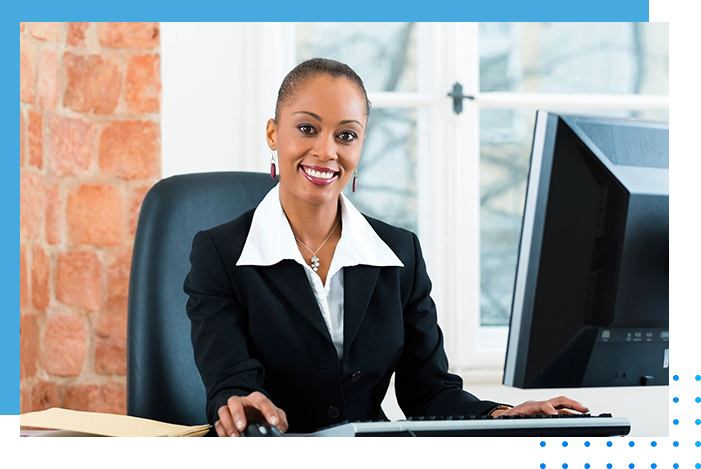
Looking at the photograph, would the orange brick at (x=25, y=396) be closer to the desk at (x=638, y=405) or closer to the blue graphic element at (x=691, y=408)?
the desk at (x=638, y=405)

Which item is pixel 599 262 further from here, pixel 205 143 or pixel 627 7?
pixel 205 143

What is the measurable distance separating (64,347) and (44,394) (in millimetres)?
143

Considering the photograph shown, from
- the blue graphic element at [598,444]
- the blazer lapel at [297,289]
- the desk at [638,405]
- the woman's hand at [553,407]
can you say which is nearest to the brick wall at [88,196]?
the blazer lapel at [297,289]

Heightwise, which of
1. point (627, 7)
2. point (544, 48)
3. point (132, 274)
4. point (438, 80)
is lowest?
point (132, 274)

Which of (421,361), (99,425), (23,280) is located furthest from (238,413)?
(23,280)

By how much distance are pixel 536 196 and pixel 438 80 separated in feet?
3.67

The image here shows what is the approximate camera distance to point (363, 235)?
115 centimetres

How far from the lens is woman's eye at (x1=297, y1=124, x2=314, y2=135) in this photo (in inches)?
40.8

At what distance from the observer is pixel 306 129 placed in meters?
1.04

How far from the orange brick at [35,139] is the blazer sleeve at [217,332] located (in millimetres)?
909

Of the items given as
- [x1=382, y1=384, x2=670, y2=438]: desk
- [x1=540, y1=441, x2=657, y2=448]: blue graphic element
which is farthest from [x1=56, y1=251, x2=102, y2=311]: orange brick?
[x1=540, y1=441, x2=657, y2=448]: blue graphic element

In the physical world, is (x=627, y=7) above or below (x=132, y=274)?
above

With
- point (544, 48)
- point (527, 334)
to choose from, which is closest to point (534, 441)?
point (527, 334)

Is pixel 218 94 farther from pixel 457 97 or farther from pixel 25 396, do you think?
pixel 25 396
